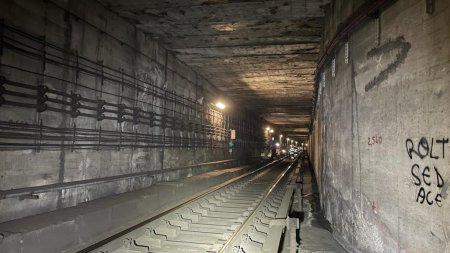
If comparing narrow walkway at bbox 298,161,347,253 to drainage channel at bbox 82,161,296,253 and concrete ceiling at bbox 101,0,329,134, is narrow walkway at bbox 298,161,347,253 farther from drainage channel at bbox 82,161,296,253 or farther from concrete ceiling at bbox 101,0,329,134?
concrete ceiling at bbox 101,0,329,134

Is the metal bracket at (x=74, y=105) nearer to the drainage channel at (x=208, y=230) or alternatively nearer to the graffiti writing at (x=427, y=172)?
the drainage channel at (x=208, y=230)

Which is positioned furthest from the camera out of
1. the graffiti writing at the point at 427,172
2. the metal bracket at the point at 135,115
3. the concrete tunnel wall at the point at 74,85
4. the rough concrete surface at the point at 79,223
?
the metal bracket at the point at 135,115

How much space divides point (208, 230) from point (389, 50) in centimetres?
494

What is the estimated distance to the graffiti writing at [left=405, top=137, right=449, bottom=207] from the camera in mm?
3250

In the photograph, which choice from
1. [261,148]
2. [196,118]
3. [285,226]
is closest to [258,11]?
[285,226]

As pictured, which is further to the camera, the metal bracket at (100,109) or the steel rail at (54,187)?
the metal bracket at (100,109)

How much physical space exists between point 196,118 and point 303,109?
50.2 feet

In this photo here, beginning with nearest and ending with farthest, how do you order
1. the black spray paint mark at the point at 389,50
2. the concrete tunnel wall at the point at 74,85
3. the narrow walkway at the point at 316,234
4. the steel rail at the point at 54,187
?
the black spray paint mark at the point at 389,50 → the steel rail at the point at 54,187 → the concrete tunnel wall at the point at 74,85 → the narrow walkway at the point at 316,234

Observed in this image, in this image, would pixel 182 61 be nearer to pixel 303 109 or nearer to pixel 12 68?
pixel 12 68

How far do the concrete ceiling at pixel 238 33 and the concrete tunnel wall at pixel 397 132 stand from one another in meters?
2.57

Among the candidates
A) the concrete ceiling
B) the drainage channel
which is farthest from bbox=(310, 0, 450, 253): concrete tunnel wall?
the concrete ceiling

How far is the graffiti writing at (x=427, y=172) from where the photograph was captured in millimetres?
3250

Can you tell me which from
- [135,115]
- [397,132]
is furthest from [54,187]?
[397,132]

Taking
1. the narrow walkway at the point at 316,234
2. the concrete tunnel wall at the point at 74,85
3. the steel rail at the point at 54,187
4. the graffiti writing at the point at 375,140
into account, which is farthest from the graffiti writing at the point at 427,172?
the concrete tunnel wall at the point at 74,85
